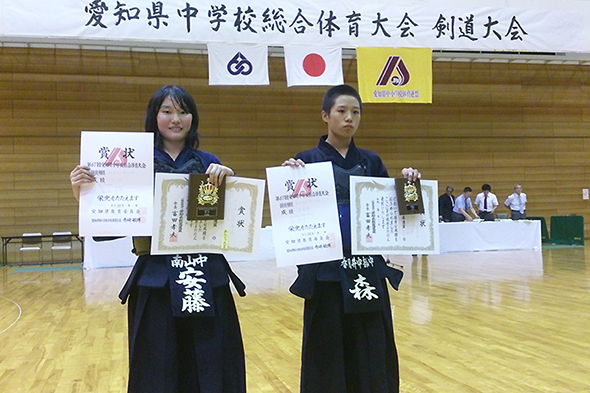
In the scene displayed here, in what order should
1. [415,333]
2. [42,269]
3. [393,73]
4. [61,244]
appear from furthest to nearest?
[61,244] < [42,269] < [393,73] < [415,333]

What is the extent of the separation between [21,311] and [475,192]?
41.0 feet

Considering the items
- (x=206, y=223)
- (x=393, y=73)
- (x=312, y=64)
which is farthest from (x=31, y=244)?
(x=206, y=223)

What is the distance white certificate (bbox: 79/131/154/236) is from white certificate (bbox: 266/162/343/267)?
491 mm

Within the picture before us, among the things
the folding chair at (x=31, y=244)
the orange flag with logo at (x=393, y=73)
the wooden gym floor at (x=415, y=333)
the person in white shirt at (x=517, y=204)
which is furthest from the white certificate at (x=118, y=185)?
the person in white shirt at (x=517, y=204)

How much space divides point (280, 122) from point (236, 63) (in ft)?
14.7

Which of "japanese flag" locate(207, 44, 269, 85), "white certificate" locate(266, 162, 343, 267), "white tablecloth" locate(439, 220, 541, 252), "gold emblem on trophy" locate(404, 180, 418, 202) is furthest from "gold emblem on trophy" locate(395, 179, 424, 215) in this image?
"white tablecloth" locate(439, 220, 541, 252)

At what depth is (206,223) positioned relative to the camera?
1998 millimetres

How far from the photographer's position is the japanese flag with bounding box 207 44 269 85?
9.98 meters

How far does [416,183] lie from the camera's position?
7.45 ft

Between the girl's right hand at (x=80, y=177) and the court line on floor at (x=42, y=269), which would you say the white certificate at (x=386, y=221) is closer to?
the girl's right hand at (x=80, y=177)

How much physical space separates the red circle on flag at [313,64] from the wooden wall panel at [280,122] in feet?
13.2

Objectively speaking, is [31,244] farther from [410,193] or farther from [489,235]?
[410,193]

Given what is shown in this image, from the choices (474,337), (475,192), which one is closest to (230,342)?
(474,337)

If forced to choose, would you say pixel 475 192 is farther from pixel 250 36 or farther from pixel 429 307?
pixel 429 307
